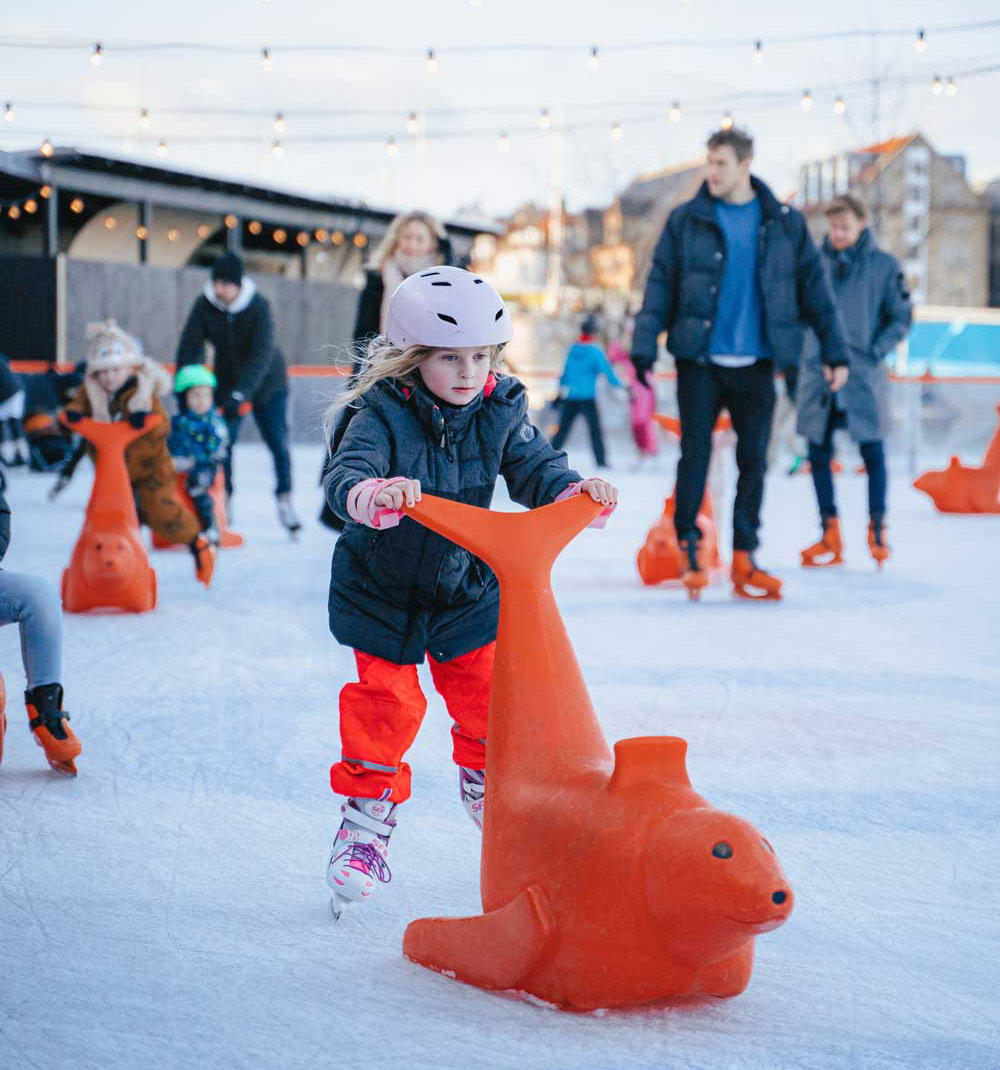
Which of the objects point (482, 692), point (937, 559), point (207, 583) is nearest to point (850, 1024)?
point (482, 692)

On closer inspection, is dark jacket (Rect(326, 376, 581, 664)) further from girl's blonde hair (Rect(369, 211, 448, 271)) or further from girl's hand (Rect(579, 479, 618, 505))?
girl's blonde hair (Rect(369, 211, 448, 271))

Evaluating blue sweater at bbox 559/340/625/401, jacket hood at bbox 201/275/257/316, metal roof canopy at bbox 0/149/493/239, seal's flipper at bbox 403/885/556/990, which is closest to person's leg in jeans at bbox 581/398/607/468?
blue sweater at bbox 559/340/625/401

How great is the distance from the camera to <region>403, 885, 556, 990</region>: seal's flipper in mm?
1853

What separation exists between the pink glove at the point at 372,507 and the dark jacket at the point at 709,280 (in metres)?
3.65

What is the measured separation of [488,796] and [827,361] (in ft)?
13.8

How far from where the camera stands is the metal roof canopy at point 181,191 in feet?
60.3

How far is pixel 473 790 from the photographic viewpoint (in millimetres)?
2543

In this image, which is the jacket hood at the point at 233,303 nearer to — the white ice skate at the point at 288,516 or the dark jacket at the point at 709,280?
the white ice skate at the point at 288,516

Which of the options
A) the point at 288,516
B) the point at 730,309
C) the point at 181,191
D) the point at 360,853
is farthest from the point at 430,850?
the point at 181,191

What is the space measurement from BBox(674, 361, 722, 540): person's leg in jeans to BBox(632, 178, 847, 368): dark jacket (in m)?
0.07

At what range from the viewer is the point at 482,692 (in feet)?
8.07

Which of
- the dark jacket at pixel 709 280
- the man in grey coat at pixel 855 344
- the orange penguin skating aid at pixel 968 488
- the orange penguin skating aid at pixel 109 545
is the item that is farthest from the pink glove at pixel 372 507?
the orange penguin skating aid at pixel 968 488

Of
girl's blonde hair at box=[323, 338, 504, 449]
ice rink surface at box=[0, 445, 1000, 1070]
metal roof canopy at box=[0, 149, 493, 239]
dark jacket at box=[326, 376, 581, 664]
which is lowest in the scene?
ice rink surface at box=[0, 445, 1000, 1070]

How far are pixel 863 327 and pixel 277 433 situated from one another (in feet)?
10.5
